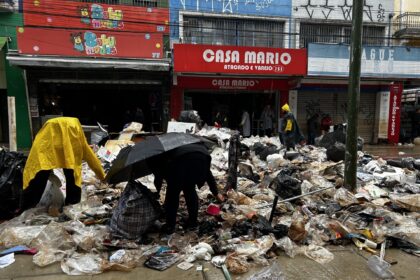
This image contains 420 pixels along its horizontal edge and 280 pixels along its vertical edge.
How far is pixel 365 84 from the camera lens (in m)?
16.7

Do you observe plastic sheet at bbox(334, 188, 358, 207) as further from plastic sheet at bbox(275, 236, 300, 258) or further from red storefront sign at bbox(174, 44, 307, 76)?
red storefront sign at bbox(174, 44, 307, 76)

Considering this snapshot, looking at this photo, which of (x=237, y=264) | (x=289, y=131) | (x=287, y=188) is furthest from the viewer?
(x=289, y=131)

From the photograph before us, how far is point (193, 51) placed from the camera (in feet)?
42.9

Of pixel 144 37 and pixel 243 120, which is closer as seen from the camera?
pixel 144 37

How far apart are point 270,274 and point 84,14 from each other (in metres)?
12.9

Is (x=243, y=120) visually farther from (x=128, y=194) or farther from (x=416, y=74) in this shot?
(x=128, y=194)

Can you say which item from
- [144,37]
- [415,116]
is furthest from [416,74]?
[144,37]

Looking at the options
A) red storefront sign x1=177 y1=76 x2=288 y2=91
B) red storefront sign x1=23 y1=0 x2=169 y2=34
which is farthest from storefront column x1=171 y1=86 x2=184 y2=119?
red storefront sign x1=23 y1=0 x2=169 y2=34

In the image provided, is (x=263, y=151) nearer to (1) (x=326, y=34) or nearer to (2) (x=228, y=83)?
(2) (x=228, y=83)

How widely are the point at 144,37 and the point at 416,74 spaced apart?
11.3 metres

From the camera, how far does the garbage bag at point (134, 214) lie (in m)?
4.09

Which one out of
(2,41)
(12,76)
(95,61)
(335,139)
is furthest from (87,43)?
(335,139)

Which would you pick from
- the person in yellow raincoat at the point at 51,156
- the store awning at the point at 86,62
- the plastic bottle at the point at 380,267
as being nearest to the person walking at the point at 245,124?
the store awning at the point at 86,62

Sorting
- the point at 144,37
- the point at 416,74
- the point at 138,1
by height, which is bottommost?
the point at 416,74
